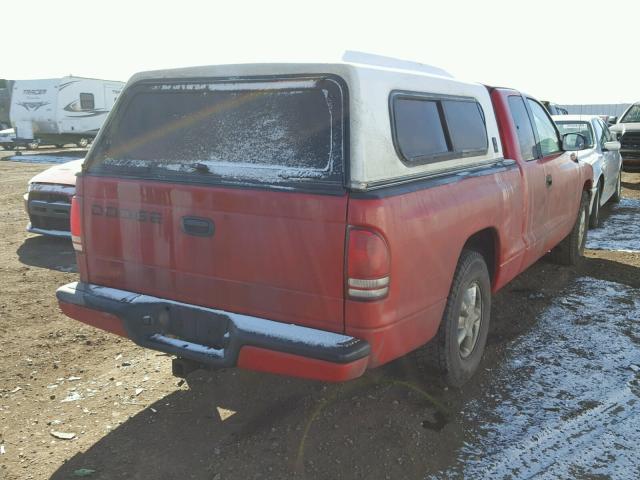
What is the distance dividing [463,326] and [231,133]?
1.86 meters

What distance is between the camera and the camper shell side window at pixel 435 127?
293 cm

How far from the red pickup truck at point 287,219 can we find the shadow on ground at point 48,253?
3.25 m

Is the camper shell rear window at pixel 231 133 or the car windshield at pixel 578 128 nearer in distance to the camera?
the camper shell rear window at pixel 231 133

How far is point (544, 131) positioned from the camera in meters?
5.05

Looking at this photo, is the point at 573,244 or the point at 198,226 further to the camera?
the point at 573,244

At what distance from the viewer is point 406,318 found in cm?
277

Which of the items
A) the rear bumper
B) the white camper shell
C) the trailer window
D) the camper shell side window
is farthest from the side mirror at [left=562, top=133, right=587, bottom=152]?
the trailer window

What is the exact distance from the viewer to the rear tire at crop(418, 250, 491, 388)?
129 inches

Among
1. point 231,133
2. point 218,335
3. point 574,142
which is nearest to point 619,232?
point 574,142

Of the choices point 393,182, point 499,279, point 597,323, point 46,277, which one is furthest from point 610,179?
point 46,277

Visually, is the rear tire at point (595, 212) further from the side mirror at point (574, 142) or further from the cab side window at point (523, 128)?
the cab side window at point (523, 128)

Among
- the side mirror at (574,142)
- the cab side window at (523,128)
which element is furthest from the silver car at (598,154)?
the cab side window at (523,128)

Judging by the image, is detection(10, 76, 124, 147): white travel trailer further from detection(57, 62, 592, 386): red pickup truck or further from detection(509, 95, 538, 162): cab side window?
detection(57, 62, 592, 386): red pickup truck

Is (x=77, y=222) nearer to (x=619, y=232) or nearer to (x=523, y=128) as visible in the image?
(x=523, y=128)
